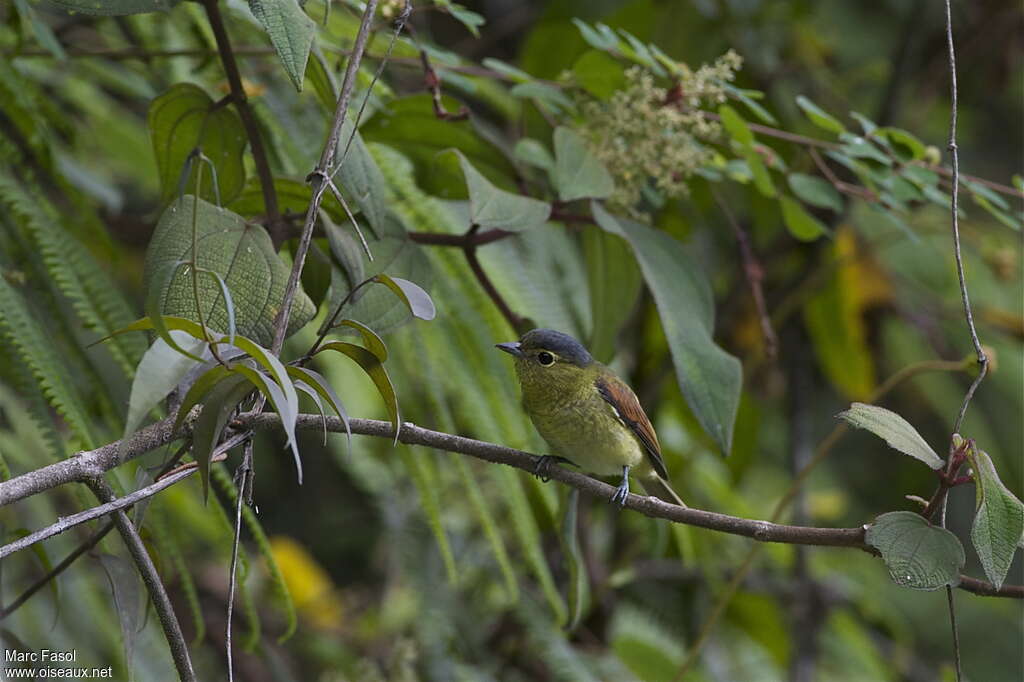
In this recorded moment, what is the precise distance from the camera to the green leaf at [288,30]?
1.12 meters

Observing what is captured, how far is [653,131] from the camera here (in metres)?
1.71

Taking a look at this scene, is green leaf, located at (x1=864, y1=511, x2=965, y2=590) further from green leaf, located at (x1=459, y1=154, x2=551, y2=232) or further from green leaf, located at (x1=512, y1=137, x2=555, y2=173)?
green leaf, located at (x1=512, y1=137, x2=555, y2=173)

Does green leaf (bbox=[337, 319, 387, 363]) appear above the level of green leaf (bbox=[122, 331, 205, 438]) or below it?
below

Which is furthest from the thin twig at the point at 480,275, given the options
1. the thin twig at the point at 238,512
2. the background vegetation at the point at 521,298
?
the thin twig at the point at 238,512

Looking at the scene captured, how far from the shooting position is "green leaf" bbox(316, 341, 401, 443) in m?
→ 1.09

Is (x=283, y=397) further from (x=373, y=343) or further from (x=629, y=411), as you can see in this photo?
(x=629, y=411)

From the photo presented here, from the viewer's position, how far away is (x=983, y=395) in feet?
11.5

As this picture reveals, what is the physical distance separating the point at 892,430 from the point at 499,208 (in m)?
0.63

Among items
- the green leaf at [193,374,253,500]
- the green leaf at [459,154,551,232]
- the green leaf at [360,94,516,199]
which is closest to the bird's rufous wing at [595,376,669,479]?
the green leaf at [360,94,516,199]

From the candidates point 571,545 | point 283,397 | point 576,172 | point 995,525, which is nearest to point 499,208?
point 576,172

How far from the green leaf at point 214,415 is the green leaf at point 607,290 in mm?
834

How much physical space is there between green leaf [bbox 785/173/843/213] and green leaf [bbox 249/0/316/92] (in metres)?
1.00

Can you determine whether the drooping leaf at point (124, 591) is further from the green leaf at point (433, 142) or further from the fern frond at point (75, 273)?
the green leaf at point (433, 142)

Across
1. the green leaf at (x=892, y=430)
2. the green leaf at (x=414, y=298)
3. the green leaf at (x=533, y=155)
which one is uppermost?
the green leaf at (x=414, y=298)
